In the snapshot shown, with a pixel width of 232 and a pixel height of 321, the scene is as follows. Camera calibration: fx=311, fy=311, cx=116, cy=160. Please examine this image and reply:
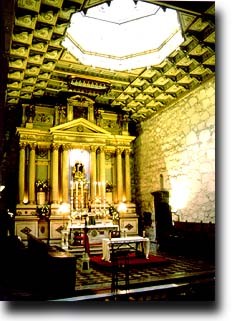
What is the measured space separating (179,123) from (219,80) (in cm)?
459

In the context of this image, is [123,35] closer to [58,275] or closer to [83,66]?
[83,66]

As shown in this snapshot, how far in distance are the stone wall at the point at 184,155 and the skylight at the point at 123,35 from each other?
150 centimetres

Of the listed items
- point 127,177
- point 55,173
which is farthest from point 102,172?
point 55,173

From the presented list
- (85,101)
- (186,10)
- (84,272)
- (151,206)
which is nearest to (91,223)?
(84,272)

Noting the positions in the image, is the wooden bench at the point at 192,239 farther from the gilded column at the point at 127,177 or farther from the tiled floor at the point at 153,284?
the gilded column at the point at 127,177

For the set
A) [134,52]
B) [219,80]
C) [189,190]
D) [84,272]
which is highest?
[134,52]

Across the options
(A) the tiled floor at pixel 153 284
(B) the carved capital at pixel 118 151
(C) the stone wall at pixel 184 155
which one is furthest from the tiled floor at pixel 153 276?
(B) the carved capital at pixel 118 151

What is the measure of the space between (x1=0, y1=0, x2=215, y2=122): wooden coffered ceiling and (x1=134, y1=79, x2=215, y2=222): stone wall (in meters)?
0.49

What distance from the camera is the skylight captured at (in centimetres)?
692

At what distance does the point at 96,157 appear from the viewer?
10.6 metres

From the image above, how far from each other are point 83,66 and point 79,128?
8.78ft

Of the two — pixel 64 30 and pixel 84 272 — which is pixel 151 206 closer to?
pixel 84 272

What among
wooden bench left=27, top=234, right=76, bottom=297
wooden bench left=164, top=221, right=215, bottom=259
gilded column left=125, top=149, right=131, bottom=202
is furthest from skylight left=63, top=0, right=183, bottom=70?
wooden bench left=27, top=234, right=76, bottom=297

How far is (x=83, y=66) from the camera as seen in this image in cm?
803
